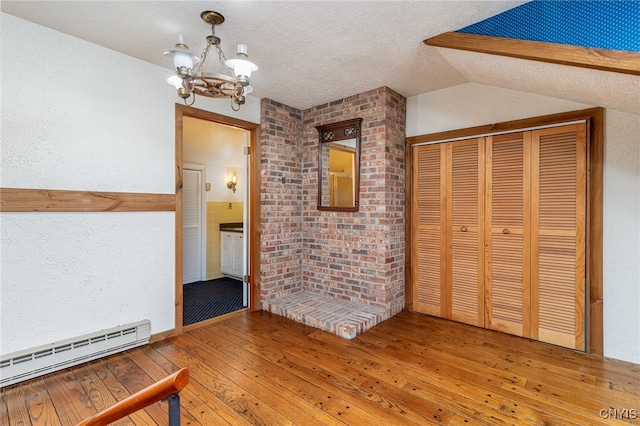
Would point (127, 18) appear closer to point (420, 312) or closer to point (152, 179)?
point (152, 179)

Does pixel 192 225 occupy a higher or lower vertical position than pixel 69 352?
higher

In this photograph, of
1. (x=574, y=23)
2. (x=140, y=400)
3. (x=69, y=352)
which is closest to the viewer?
(x=140, y=400)

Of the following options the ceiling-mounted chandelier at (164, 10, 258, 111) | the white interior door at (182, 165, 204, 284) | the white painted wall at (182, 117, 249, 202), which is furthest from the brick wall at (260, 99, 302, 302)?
the white interior door at (182, 165, 204, 284)

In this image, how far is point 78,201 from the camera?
2.41 meters

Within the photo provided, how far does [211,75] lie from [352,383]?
2.23 metres

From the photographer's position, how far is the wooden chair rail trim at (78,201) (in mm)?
2150

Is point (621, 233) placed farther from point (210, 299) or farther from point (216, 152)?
point (216, 152)

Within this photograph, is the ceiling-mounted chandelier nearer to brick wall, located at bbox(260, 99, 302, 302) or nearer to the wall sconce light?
brick wall, located at bbox(260, 99, 302, 302)

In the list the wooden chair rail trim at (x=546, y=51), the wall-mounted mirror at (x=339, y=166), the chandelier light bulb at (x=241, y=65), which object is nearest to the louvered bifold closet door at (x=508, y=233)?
the wooden chair rail trim at (x=546, y=51)

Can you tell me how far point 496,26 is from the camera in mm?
2039

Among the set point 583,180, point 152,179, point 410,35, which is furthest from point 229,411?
point 583,180

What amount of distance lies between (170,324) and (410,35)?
3233 millimetres

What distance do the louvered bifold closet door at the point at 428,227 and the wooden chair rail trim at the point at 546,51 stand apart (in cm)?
134

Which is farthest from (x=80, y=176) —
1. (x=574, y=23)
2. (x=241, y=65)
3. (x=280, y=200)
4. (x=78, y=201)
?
(x=574, y=23)
